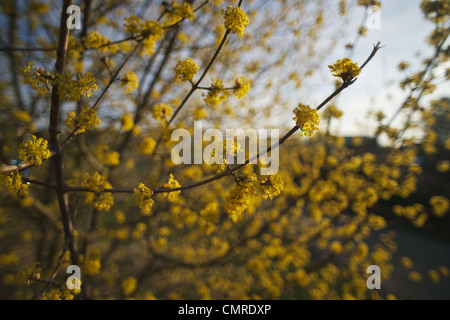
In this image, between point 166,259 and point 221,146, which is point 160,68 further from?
point 166,259

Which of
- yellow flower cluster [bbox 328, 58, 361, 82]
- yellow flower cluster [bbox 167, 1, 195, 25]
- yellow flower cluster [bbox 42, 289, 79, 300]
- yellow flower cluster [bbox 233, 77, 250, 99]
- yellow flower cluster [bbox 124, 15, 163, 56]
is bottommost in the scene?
yellow flower cluster [bbox 42, 289, 79, 300]

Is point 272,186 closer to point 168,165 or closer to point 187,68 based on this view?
point 187,68

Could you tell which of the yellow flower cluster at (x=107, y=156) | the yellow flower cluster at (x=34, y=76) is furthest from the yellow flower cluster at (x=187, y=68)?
the yellow flower cluster at (x=107, y=156)

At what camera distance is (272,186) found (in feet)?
5.62

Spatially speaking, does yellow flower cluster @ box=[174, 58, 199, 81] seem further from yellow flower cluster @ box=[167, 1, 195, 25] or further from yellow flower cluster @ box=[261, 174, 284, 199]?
yellow flower cluster @ box=[261, 174, 284, 199]

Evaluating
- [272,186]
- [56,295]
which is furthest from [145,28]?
[56,295]

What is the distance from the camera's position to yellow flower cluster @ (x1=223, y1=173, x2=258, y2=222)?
170 cm

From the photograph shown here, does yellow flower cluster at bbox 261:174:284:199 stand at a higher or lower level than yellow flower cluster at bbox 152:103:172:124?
lower

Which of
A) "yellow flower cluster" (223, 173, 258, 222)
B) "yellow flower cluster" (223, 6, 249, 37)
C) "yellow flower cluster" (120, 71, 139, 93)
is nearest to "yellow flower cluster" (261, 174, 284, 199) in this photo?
"yellow flower cluster" (223, 173, 258, 222)

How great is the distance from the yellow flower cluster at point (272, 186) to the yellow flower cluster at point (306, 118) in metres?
0.40

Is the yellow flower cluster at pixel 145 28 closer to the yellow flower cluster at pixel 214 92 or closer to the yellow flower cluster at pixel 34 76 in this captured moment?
the yellow flower cluster at pixel 214 92

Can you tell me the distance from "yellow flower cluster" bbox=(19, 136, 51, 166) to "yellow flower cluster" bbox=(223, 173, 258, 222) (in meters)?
1.33

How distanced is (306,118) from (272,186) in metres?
0.54

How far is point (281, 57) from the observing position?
4.90 meters
